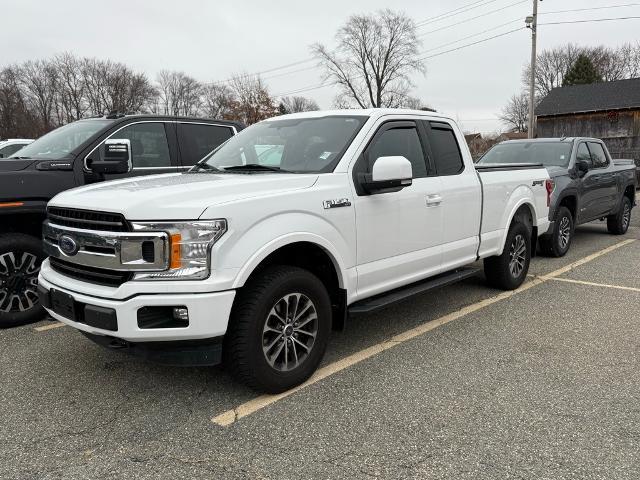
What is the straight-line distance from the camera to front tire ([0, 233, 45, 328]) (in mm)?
4648

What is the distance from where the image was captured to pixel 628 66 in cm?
7300

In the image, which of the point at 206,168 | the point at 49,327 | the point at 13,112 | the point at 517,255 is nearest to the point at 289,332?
the point at 206,168

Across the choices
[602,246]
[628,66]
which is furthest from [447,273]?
[628,66]

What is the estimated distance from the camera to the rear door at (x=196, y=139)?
6.03 metres

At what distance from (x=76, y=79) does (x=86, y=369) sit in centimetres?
Answer: 7483

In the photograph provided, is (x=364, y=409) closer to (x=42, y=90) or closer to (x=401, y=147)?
(x=401, y=147)

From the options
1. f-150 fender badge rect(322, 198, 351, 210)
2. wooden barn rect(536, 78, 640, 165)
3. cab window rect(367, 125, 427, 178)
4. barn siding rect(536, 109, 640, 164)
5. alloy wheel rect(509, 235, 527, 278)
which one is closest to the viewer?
f-150 fender badge rect(322, 198, 351, 210)

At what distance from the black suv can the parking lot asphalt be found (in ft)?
1.42

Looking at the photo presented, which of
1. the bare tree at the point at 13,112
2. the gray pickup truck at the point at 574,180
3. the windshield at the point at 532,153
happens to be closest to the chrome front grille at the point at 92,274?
the gray pickup truck at the point at 574,180

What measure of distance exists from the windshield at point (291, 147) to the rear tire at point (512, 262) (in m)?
2.67

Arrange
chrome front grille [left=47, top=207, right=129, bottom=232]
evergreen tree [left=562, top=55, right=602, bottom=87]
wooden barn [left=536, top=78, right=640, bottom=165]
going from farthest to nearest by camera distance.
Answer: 1. evergreen tree [left=562, top=55, right=602, bottom=87]
2. wooden barn [left=536, top=78, right=640, bottom=165]
3. chrome front grille [left=47, top=207, right=129, bottom=232]

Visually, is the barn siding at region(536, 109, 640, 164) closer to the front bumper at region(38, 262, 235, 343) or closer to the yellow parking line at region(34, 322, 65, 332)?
the yellow parking line at region(34, 322, 65, 332)

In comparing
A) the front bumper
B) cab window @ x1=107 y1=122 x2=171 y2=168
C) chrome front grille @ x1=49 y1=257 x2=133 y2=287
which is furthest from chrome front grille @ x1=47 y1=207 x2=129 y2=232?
cab window @ x1=107 y1=122 x2=171 y2=168

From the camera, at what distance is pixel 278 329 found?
11.2 ft
